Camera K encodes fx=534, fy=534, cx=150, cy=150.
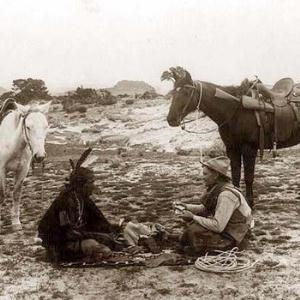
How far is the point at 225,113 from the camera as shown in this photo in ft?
26.9

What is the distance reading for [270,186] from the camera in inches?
418

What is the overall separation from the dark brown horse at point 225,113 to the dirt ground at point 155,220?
0.97 metres

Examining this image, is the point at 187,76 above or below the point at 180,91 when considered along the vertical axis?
above

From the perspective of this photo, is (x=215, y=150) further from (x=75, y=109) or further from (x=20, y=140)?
(x=75, y=109)

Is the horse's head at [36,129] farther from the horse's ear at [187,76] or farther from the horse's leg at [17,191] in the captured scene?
the horse's ear at [187,76]

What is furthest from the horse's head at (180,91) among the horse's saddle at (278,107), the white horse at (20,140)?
the white horse at (20,140)

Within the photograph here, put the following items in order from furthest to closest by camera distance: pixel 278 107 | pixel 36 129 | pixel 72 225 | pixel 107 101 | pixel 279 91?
pixel 107 101 → pixel 279 91 → pixel 278 107 → pixel 36 129 → pixel 72 225

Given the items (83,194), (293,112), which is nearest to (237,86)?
(293,112)

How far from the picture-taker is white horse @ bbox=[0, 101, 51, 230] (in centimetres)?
685

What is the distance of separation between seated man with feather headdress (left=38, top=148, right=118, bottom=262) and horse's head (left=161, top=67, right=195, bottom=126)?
2.40 meters

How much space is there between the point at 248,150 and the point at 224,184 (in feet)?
7.83

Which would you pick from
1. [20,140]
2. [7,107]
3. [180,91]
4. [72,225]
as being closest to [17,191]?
[20,140]

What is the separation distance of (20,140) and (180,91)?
2470mm

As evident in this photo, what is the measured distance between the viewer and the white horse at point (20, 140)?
270 inches
